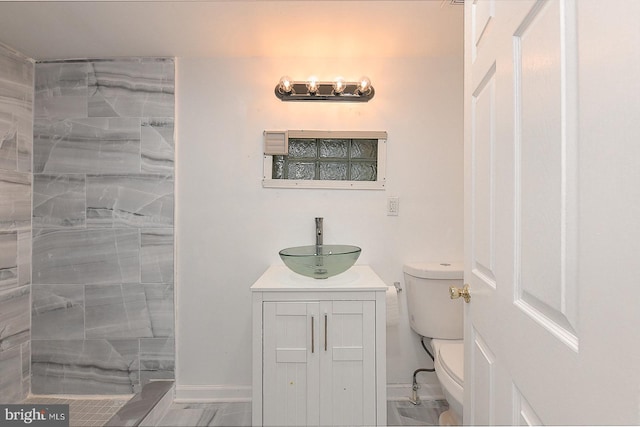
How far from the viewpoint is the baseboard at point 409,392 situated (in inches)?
69.6

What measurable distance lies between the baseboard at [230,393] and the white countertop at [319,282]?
2.40 feet

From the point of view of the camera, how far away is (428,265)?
5.74 ft

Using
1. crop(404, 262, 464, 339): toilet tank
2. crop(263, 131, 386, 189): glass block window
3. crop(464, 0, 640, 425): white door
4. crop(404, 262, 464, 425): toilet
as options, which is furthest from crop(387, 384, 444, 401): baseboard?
crop(263, 131, 386, 189): glass block window

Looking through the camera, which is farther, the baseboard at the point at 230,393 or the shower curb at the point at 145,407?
the baseboard at the point at 230,393

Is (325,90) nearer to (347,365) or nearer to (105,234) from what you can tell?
(347,365)

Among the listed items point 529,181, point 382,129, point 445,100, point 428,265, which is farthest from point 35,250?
point 445,100

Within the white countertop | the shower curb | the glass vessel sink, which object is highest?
the glass vessel sink

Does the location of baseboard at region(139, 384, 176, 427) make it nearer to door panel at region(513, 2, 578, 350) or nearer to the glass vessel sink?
the glass vessel sink

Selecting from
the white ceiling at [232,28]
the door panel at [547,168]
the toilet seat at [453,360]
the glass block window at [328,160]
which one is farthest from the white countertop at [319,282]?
the white ceiling at [232,28]

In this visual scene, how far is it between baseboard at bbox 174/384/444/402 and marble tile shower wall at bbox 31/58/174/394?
171mm

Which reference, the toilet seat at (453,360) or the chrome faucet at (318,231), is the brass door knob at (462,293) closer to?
the toilet seat at (453,360)

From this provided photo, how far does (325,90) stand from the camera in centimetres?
172

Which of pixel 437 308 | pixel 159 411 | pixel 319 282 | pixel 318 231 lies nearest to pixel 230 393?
pixel 159 411

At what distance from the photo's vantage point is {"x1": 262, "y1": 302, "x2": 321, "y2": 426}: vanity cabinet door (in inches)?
52.7
